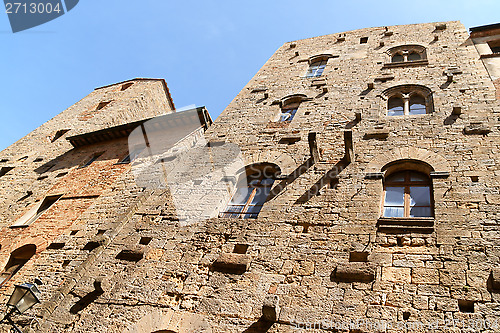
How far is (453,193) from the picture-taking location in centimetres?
586

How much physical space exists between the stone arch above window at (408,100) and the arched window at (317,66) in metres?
3.05

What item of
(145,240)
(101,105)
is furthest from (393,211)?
(101,105)

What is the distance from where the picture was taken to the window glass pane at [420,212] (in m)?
5.84

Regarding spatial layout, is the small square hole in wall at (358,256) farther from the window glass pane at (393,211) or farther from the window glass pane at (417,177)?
the window glass pane at (417,177)

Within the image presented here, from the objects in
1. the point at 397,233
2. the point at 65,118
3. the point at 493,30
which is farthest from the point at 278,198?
the point at 65,118

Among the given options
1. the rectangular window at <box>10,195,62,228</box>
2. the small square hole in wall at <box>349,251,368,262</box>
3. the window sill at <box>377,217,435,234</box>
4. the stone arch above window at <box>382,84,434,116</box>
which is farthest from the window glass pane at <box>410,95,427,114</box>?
the rectangular window at <box>10,195,62,228</box>

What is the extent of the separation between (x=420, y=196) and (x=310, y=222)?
1.91 m

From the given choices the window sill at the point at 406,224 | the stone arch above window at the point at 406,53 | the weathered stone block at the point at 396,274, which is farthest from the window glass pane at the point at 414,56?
the weathered stone block at the point at 396,274

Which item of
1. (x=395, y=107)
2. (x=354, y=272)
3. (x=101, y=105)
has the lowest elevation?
(x=354, y=272)

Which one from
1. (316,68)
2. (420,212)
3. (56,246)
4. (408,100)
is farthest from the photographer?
(316,68)

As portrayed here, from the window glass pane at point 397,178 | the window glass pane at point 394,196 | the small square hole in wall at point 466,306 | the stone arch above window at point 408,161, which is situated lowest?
the small square hole in wall at point 466,306

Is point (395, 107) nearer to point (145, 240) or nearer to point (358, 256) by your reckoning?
point (358, 256)

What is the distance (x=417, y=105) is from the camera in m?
9.00

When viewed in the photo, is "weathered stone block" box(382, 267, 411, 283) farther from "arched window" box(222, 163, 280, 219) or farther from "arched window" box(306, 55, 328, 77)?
"arched window" box(306, 55, 328, 77)
